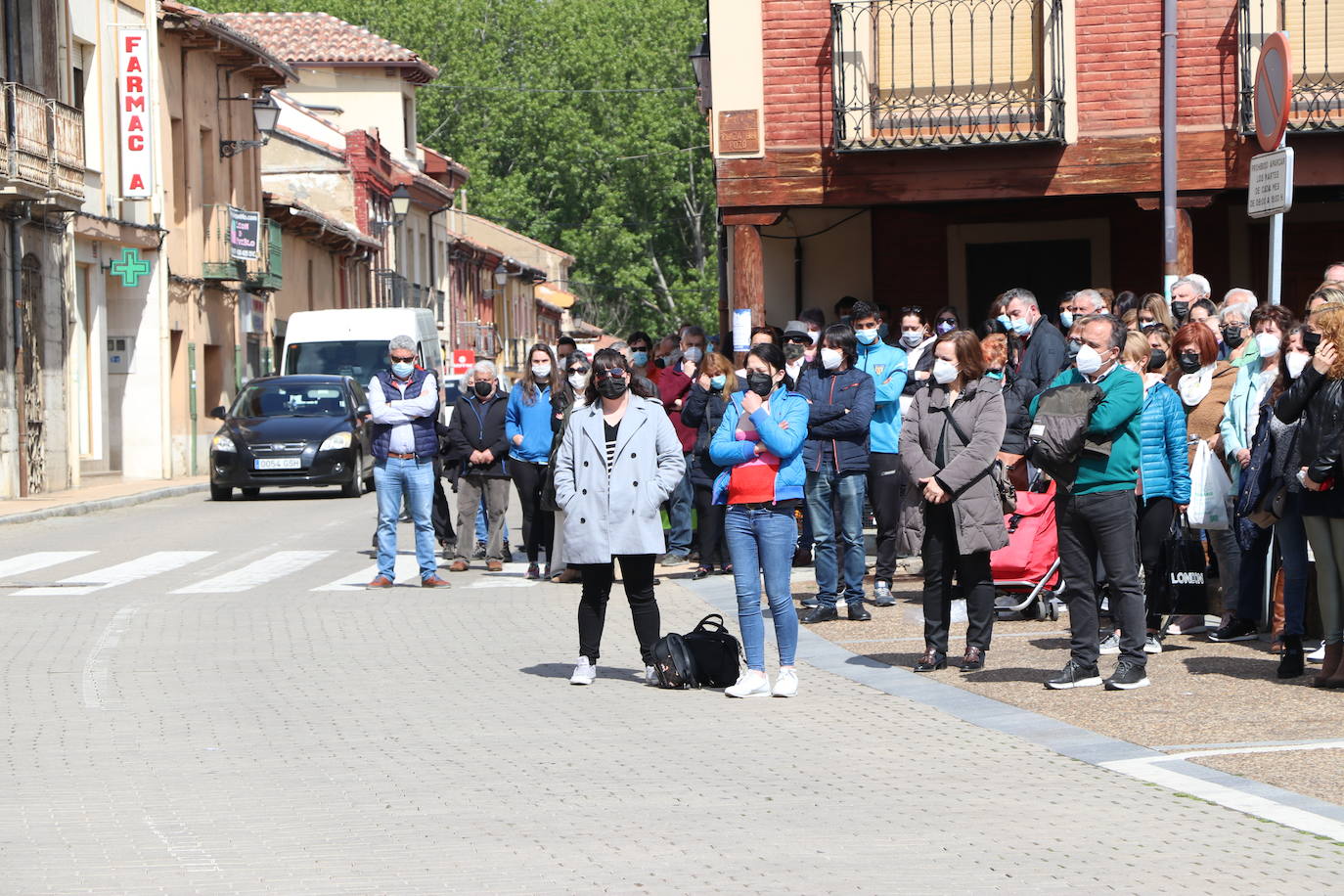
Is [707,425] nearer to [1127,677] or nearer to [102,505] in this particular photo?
[1127,677]

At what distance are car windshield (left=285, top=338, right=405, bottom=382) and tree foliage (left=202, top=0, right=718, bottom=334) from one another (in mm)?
39986

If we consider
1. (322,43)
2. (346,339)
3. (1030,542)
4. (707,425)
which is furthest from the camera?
(322,43)

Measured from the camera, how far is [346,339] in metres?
33.4

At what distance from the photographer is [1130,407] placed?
9711 millimetres

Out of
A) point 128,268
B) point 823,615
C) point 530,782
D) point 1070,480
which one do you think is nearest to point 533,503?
point 823,615

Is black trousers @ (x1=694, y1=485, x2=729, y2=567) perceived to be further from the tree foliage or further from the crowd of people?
the tree foliage

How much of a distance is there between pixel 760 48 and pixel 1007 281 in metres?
4.56

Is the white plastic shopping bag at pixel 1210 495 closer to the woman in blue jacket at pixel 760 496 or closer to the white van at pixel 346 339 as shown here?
the woman in blue jacket at pixel 760 496

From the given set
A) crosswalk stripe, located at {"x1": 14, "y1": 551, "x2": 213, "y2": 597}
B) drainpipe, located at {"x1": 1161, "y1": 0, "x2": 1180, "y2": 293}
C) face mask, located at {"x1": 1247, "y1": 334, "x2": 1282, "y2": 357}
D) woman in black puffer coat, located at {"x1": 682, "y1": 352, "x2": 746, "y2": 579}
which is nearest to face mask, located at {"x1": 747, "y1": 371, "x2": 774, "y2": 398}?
face mask, located at {"x1": 1247, "y1": 334, "x2": 1282, "y2": 357}

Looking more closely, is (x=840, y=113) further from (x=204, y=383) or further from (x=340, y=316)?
(x=204, y=383)

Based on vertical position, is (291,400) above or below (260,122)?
below

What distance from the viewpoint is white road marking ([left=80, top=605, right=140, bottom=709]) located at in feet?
33.4

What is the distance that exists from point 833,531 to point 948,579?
9.20ft

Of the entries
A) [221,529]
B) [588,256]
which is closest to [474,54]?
[588,256]
